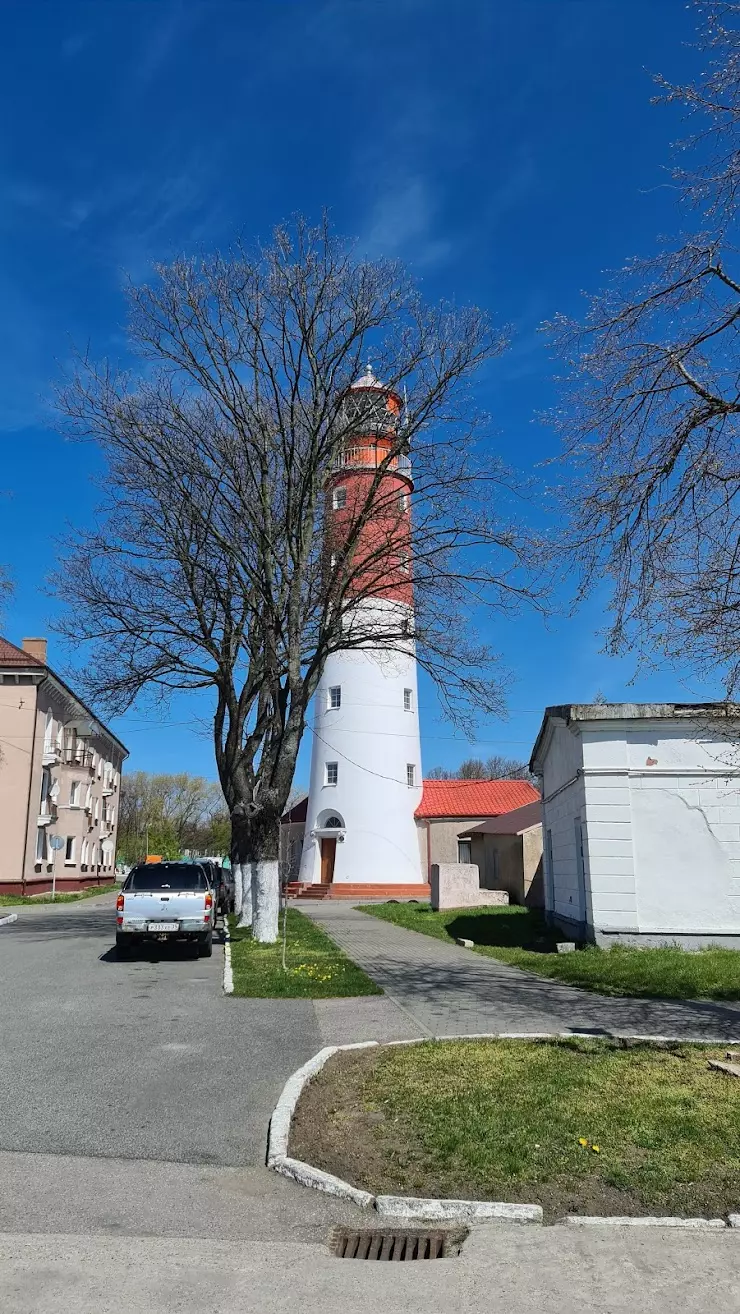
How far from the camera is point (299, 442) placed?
19609mm

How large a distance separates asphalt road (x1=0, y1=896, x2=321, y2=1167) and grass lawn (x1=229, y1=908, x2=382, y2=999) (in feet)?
1.57

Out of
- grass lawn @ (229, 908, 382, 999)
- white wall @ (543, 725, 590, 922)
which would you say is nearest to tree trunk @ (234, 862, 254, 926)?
grass lawn @ (229, 908, 382, 999)

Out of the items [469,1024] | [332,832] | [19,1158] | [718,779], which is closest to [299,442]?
[718,779]

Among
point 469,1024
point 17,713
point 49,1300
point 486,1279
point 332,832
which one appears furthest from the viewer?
point 332,832

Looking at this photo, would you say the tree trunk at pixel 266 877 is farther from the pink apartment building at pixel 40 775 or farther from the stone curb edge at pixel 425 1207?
the pink apartment building at pixel 40 775

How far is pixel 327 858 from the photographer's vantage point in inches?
1674

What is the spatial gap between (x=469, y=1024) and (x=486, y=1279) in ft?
19.0

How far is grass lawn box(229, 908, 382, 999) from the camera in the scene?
12086 millimetres

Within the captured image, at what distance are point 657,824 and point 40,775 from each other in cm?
2794

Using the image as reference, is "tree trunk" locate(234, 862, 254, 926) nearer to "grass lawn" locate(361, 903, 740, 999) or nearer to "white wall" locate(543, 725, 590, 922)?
"grass lawn" locate(361, 903, 740, 999)

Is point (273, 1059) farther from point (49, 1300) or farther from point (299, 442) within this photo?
point (299, 442)

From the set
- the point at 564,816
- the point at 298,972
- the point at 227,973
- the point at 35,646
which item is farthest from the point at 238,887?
the point at 35,646

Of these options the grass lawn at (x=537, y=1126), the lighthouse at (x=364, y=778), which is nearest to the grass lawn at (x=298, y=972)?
the grass lawn at (x=537, y=1126)

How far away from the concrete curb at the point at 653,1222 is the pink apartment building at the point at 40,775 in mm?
27185
